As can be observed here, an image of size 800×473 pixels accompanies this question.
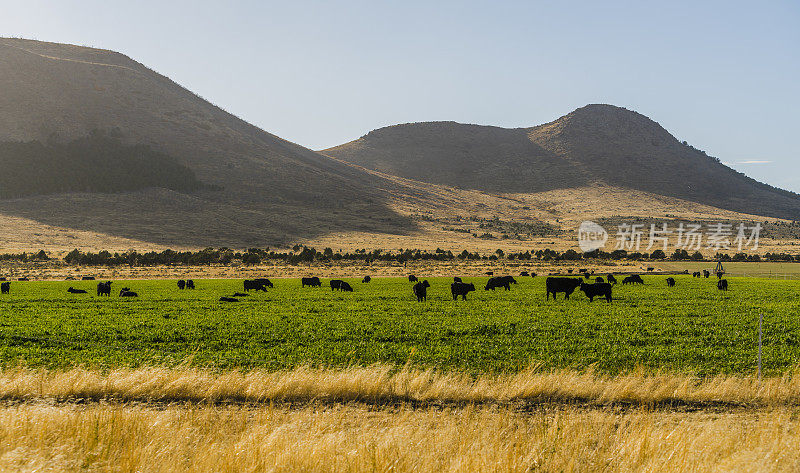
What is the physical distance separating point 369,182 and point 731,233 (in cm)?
11058

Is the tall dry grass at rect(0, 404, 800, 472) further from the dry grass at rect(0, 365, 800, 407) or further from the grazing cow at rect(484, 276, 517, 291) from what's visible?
the grazing cow at rect(484, 276, 517, 291)

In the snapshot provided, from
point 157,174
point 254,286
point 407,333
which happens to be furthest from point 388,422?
point 157,174

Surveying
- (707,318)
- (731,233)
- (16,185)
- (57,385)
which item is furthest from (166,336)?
(731,233)

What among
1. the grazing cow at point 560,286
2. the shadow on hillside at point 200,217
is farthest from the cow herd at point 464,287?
the shadow on hillside at point 200,217

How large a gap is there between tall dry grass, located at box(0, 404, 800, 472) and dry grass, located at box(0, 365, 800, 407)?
184cm

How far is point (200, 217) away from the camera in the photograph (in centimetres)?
13388

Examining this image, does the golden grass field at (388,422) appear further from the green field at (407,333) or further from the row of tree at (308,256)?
the row of tree at (308,256)

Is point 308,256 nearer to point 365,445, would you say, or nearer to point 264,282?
point 264,282

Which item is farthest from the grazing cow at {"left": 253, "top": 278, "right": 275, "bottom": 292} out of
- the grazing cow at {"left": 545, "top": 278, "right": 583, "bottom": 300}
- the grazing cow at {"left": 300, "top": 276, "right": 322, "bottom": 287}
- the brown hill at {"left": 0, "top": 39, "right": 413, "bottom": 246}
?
the brown hill at {"left": 0, "top": 39, "right": 413, "bottom": 246}

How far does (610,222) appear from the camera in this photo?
16438cm

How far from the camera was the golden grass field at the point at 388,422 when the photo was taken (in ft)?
26.8

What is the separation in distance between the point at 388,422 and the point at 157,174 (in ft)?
532

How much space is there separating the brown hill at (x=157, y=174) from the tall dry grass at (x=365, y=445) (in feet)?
370

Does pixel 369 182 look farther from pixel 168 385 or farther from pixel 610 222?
pixel 168 385
